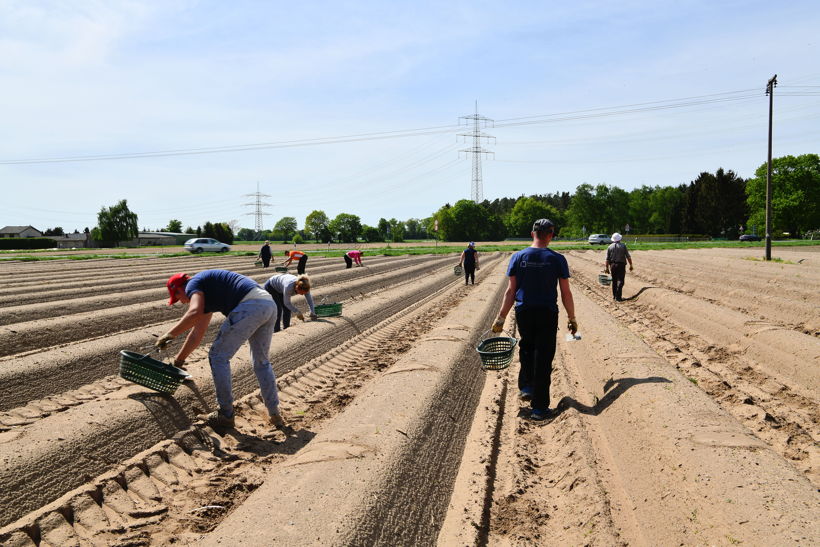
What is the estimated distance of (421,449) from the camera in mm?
4676

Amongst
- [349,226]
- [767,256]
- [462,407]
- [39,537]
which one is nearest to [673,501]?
[462,407]

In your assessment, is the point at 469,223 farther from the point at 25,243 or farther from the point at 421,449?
the point at 421,449

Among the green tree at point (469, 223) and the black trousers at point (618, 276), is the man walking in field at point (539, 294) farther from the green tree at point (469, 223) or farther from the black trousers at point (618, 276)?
the green tree at point (469, 223)

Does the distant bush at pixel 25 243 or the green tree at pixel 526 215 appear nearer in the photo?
the distant bush at pixel 25 243

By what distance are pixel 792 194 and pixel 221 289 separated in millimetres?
82205

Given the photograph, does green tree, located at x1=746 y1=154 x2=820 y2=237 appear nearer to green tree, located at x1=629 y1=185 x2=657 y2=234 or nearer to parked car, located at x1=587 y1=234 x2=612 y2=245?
parked car, located at x1=587 y1=234 x2=612 y2=245

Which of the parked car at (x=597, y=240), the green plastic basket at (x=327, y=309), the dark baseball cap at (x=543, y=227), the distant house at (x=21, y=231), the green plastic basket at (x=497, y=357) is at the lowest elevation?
the green plastic basket at (x=327, y=309)

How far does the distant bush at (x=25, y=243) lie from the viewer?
193ft

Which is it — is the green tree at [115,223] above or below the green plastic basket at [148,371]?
above

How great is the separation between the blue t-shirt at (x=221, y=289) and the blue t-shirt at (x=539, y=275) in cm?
264

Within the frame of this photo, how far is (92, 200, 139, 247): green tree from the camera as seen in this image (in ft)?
280

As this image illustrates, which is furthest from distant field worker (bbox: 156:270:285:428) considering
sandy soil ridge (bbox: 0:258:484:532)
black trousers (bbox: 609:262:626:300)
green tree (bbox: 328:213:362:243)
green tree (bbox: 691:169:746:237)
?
green tree (bbox: 328:213:362:243)

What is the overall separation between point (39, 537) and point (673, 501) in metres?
4.30

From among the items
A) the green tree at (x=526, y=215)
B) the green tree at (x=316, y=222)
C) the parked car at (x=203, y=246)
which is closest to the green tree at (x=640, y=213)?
the green tree at (x=526, y=215)
